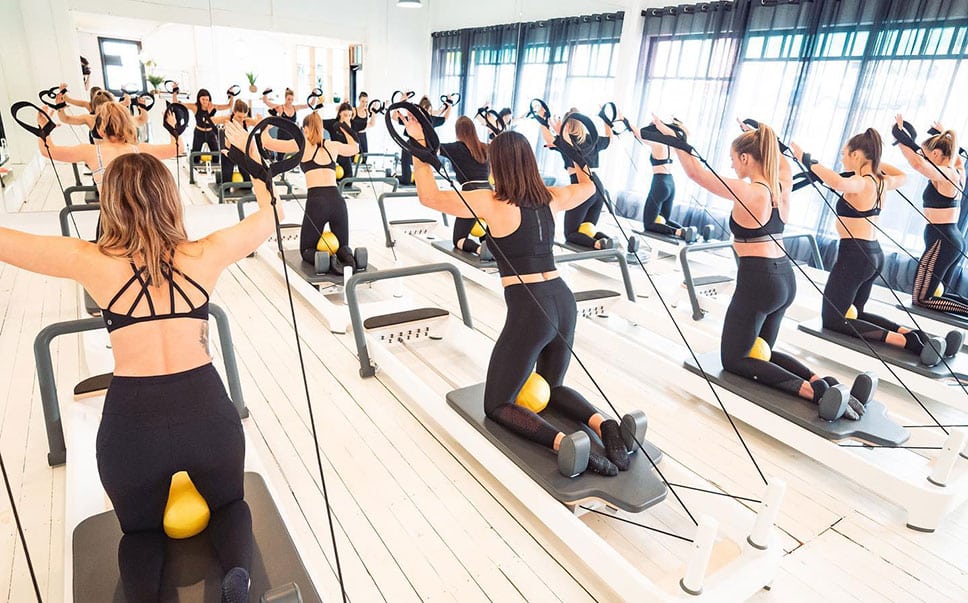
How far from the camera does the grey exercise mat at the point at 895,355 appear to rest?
2.94 meters

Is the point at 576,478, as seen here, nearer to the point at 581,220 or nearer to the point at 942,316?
the point at 942,316

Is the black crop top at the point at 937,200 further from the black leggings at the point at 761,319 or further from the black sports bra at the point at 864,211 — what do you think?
the black leggings at the point at 761,319

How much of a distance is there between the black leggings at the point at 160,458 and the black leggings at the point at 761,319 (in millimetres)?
2163

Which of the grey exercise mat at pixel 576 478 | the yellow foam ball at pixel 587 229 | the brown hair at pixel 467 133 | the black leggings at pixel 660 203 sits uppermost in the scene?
the brown hair at pixel 467 133

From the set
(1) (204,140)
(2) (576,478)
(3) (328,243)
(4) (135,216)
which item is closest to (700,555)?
(2) (576,478)

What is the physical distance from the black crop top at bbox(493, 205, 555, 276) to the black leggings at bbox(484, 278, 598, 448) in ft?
Answer: 0.22

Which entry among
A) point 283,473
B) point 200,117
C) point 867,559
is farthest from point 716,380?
point 200,117

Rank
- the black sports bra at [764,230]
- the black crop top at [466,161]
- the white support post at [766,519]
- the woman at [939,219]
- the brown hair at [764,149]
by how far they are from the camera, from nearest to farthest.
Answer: the white support post at [766,519], the brown hair at [764,149], the black sports bra at [764,230], the woman at [939,219], the black crop top at [466,161]

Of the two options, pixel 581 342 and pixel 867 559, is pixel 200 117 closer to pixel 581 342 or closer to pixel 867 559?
pixel 581 342

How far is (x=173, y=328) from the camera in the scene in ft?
4.39

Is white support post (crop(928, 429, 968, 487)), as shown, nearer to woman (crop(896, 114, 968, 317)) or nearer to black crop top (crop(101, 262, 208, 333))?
woman (crop(896, 114, 968, 317))

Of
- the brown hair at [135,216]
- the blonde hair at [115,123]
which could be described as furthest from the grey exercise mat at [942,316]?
the blonde hair at [115,123]

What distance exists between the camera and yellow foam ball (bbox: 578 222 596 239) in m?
5.06

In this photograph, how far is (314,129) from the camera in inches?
150
